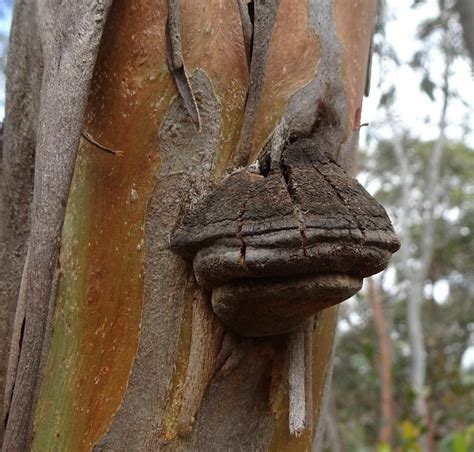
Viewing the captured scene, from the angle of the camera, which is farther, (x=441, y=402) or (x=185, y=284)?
(x=441, y=402)

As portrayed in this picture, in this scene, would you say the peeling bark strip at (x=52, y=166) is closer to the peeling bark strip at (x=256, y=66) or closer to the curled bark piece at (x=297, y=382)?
the peeling bark strip at (x=256, y=66)

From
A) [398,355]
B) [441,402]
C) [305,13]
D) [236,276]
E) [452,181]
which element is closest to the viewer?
[236,276]

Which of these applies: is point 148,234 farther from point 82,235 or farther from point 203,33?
point 203,33

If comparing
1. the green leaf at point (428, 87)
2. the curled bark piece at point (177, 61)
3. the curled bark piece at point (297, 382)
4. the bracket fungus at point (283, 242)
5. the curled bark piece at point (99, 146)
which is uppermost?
the green leaf at point (428, 87)

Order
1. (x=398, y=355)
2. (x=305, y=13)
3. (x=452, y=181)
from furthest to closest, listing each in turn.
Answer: (x=452, y=181) < (x=398, y=355) < (x=305, y=13)

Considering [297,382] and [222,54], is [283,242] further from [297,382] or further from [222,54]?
[222,54]

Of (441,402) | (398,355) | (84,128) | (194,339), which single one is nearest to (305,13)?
(84,128)

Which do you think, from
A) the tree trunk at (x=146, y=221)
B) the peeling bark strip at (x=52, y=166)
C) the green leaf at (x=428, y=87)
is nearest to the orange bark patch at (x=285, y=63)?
the tree trunk at (x=146, y=221)

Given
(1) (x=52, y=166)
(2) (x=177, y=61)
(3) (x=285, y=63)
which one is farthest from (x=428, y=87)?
(1) (x=52, y=166)
